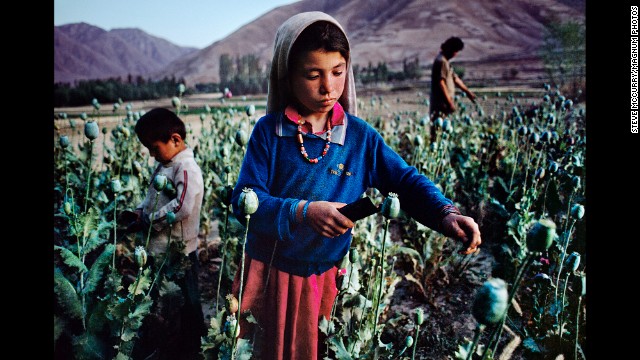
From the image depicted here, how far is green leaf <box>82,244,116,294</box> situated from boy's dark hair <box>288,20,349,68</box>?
763 millimetres

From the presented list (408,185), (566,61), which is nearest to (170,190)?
(408,185)

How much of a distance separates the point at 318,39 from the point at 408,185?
390 mm

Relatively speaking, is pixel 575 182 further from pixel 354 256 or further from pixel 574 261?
pixel 354 256

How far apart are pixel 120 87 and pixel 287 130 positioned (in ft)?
11.3

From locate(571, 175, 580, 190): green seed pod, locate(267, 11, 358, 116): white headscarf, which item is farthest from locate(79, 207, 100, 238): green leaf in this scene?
locate(571, 175, 580, 190): green seed pod

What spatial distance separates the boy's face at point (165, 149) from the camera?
1.39 meters

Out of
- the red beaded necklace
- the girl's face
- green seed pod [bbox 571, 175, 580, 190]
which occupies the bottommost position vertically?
green seed pod [bbox 571, 175, 580, 190]

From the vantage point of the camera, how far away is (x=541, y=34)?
3.27 m

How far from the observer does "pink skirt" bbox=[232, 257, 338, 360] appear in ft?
3.53

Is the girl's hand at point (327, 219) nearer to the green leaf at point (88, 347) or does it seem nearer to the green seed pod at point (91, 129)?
the green leaf at point (88, 347)

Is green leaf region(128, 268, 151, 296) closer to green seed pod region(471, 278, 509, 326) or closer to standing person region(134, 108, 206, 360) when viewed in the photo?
standing person region(134, 108, 206, 360)
